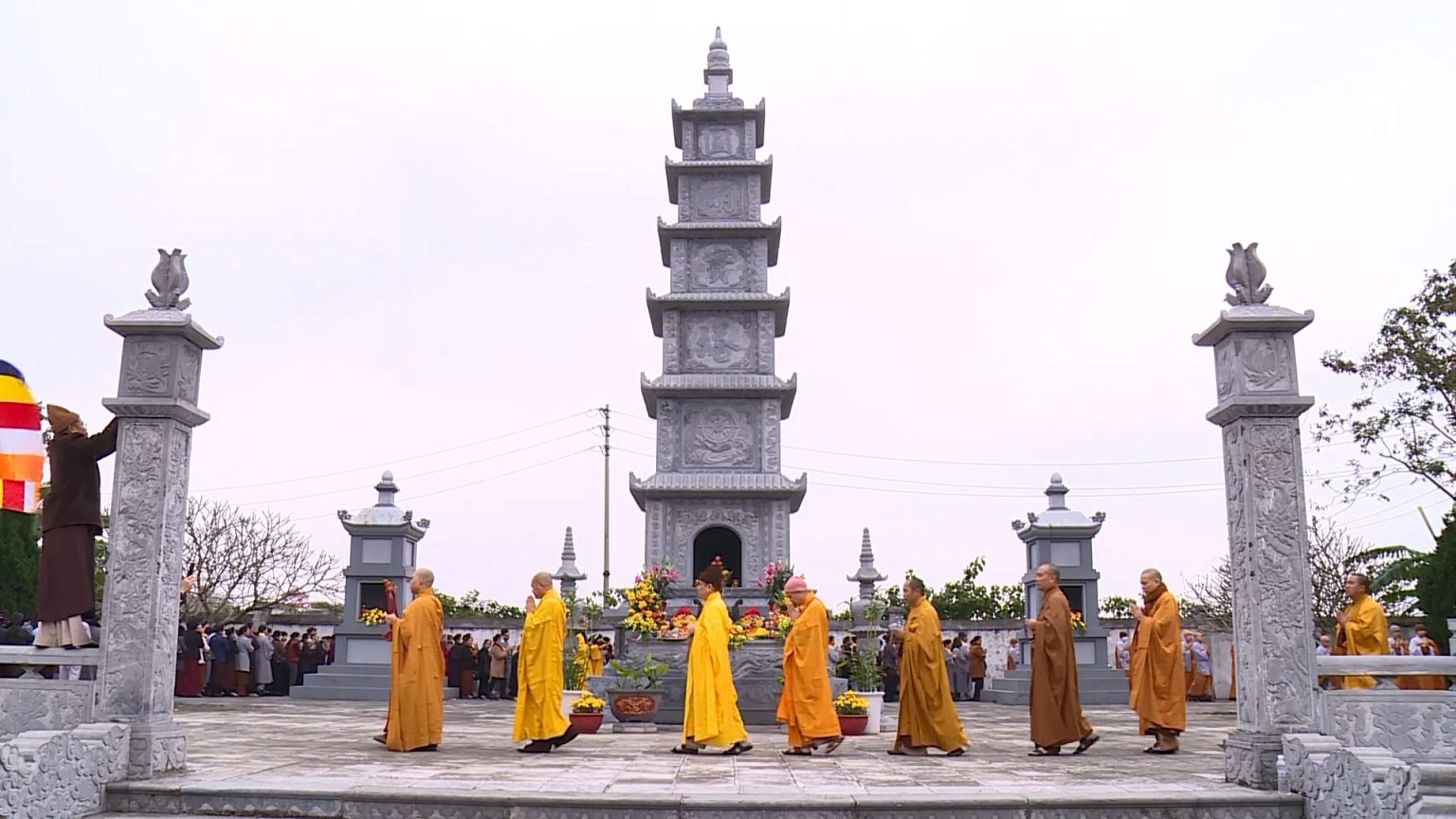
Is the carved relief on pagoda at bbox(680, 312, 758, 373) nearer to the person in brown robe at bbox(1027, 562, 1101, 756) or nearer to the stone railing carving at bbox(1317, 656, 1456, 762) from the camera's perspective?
the person in brown robe at bbox(1027, 562, 1101, 756)

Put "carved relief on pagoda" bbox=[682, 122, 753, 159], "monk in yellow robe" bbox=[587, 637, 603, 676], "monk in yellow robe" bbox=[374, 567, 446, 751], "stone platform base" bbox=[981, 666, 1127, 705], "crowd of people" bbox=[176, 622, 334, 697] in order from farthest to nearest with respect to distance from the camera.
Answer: "carved relief on pagoda" bbox=[682, 122, 753, 159]
"stone platform base" bbox=[981, 666, 1127, 705]
"crowd of people" bbox=[176, 622, 334, 697]
"monk in yellow robe" bbox=[587, 637, 603, 676]
"monk in yellow robe" bbox=[374, 567, 446, 751]

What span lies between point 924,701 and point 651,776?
3042 millimetres

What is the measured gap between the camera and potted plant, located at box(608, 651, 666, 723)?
514 inches

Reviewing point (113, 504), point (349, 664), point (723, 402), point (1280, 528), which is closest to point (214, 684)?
point (349, 664)

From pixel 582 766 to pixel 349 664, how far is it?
1492 centimetres

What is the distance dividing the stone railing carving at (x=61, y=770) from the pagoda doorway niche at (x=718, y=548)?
17.7 meters

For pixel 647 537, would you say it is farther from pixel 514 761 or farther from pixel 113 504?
pixel 113 504

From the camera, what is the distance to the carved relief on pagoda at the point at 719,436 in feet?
81.5

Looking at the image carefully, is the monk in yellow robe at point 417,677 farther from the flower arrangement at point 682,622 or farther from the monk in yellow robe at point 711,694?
the flower arrangement at point 682,622

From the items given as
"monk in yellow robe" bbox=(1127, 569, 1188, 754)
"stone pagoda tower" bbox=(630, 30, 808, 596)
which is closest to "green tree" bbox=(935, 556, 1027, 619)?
"stone pagoda tower" bbox=(630, 30, 808, 596)

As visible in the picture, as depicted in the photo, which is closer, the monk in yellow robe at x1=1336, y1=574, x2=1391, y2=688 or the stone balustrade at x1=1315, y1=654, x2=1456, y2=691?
the stone balustrade at x1=1315, y1=654, x2=1456, y2=691

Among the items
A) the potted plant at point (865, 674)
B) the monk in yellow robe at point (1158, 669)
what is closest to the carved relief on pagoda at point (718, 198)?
the potted plant at point (865, 674)

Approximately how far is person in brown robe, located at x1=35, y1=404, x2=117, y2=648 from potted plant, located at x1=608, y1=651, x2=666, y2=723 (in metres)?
6.22

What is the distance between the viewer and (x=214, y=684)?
21.0 m
